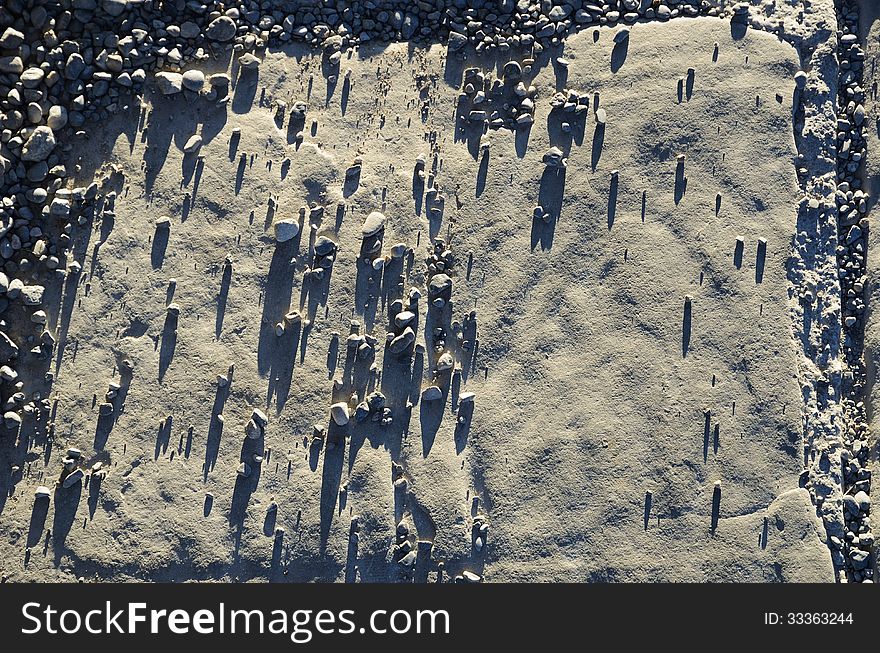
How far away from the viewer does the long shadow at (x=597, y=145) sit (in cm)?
661

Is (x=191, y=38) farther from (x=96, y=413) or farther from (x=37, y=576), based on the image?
(x=37, y=576)

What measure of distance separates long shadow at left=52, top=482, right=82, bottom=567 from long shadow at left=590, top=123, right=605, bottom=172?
13.9 feet

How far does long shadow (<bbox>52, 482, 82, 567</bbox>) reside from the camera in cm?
630

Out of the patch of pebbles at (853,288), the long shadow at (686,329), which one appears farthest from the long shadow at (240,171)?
the patch of pebbles at (853,288)

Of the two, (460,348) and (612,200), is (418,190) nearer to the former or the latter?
(460,348)

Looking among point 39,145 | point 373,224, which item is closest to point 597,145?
point 373,224

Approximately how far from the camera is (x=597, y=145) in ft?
21.7

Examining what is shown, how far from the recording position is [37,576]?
6.27 metres

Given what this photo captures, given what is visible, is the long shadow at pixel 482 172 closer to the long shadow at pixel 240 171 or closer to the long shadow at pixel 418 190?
the long shadow at pixel 418 190

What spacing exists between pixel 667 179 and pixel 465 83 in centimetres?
161

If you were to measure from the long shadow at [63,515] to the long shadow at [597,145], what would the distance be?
4251 mm

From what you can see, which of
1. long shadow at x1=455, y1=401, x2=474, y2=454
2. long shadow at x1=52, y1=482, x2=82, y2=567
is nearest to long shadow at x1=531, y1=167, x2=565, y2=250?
long shadow at x1=455, y1=401, x2=474, y2=454

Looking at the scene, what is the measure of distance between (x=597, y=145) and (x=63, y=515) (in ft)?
14.9

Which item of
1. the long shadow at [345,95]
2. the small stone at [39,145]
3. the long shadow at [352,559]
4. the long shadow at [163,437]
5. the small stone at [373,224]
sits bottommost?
the long shadow at [352,559]
